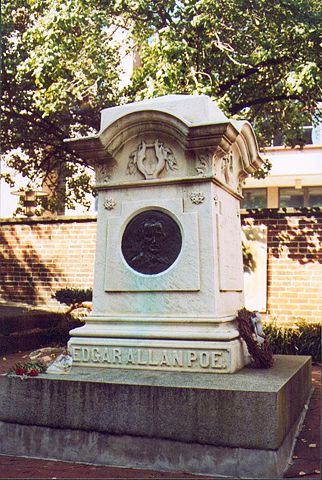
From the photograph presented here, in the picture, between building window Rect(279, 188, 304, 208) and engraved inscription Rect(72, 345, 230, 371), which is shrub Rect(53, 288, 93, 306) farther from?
building window Rect(279, 188, 304, 208)

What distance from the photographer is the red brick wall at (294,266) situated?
12445 millimetres

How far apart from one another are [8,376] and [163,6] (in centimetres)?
970

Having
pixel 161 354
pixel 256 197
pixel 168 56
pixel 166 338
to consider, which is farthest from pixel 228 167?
pixel 256 197

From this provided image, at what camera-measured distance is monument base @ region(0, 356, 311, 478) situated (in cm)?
445

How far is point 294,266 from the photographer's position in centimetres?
1267

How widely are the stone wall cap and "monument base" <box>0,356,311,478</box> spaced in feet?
8.27

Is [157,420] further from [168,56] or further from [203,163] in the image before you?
[168,56]

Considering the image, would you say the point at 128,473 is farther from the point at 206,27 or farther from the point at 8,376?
the point at 206,27

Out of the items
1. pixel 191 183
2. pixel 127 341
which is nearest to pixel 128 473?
pixel 127 341

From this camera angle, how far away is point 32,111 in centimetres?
1502

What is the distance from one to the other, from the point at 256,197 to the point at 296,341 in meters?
14.6

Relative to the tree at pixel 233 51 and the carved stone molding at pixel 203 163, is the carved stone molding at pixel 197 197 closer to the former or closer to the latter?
the carved stone molding at pixel 203 163

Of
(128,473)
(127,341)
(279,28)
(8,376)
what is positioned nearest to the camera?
(128,473)

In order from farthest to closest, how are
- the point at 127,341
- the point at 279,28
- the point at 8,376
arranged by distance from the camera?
the point at 279,28
the point at 127,341
the point at 8,376
